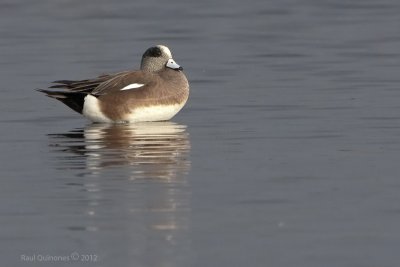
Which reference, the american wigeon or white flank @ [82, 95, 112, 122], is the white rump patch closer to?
the american wigeon

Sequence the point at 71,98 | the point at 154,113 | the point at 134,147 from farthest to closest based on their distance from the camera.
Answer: the point at 71,98, the point at 154,113, the point at 134,147

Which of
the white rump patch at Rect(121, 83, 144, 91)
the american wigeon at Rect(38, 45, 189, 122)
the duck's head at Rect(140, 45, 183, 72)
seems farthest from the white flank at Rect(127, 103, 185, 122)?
the duck's head at Rect(140, 45, 183, 72)

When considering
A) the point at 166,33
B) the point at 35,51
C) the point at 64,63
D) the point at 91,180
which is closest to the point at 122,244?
the point at 91,180

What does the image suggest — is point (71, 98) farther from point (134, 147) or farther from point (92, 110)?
point (134, 147)

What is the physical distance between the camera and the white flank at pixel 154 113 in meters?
13.1

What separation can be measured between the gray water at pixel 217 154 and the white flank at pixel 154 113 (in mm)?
100

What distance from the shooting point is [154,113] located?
42.9ft

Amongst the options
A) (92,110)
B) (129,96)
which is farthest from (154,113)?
(92,110)

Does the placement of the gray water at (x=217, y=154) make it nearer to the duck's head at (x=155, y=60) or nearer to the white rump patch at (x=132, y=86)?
the white rump patch at (x=132, y=86)

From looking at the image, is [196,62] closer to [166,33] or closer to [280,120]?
[166,33]

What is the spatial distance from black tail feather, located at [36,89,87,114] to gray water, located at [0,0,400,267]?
153 mm

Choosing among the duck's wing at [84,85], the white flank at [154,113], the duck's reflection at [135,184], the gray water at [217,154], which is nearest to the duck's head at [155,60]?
the duck's wing at [84,85]

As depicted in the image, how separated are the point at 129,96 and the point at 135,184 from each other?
352cm

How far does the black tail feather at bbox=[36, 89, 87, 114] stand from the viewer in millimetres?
13227
